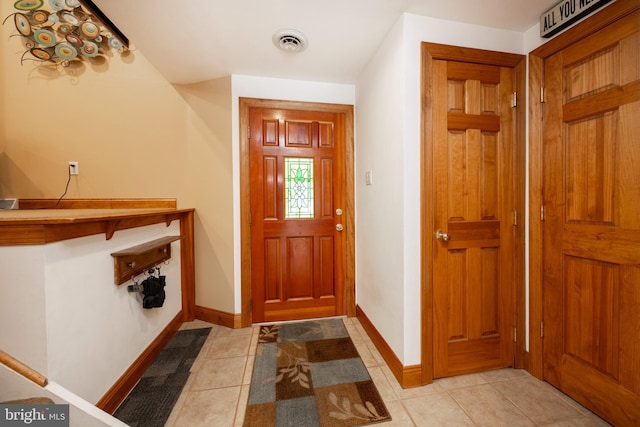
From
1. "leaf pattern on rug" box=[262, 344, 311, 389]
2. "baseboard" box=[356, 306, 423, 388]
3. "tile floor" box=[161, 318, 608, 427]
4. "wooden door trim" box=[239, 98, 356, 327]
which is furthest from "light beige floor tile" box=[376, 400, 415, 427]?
"wooden door trim" box=[239, 98, 356, 327]

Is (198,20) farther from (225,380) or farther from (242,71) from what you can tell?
(225,380)

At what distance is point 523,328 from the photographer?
1.68 meters

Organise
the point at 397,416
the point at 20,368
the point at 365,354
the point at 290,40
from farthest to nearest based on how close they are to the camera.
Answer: the point at 365,354
the point at 290,40
the point at 397,416
the point at 20,368

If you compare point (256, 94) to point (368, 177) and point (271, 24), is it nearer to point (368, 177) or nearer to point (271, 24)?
point (271, 24)

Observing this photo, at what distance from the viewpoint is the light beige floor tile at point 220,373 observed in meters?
1.57

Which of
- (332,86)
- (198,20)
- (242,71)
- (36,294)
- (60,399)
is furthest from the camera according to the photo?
(332,86)

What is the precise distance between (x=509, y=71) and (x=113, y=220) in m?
2.69

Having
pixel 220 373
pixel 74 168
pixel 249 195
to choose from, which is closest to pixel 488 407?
pixel 220 373

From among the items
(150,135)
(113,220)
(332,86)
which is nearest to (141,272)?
(113,220)

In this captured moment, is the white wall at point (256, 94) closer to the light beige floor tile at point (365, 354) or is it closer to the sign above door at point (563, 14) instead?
the light beige floor tile at point (365, 354)

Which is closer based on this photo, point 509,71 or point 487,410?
point 487,410

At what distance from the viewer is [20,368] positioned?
0.81 meters

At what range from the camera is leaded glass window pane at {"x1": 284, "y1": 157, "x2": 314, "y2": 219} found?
7.82 feet

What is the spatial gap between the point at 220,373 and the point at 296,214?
142 centimetres
